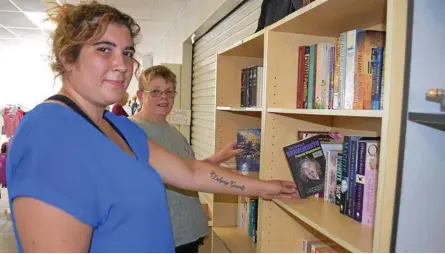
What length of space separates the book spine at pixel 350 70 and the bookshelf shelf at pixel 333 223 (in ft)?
1.26

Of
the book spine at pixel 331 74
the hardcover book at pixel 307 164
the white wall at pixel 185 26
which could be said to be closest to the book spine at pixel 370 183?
the book spine at pixel 331 74

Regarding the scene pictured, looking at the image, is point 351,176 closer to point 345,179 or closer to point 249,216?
point 345,179

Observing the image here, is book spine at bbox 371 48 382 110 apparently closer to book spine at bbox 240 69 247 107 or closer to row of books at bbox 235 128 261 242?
row of books at bbox 235 128 261 242

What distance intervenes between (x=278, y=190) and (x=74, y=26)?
1.01 metres

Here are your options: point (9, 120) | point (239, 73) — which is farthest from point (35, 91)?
point (239, 73)

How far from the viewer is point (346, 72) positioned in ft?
3.91

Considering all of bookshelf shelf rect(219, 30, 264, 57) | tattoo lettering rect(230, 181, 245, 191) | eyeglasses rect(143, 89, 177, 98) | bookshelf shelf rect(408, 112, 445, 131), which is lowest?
tattoo lettering rect(230, 181, 245, 191)

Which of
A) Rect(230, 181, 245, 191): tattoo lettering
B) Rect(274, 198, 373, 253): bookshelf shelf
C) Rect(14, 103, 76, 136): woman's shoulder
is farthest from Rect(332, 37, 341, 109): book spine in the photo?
Rect(14, 103, 76, 136): woman's shoulder

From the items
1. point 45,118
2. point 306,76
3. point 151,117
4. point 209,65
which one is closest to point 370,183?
point 306,76

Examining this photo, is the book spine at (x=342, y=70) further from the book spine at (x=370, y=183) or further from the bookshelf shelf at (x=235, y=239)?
the bookshelf shelf at (x=235, y=239)

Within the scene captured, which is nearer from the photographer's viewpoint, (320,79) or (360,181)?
(360,181)

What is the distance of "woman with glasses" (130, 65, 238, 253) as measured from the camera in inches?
83.0

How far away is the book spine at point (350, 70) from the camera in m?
1.15

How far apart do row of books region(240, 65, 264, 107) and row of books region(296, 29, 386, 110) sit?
47cm
